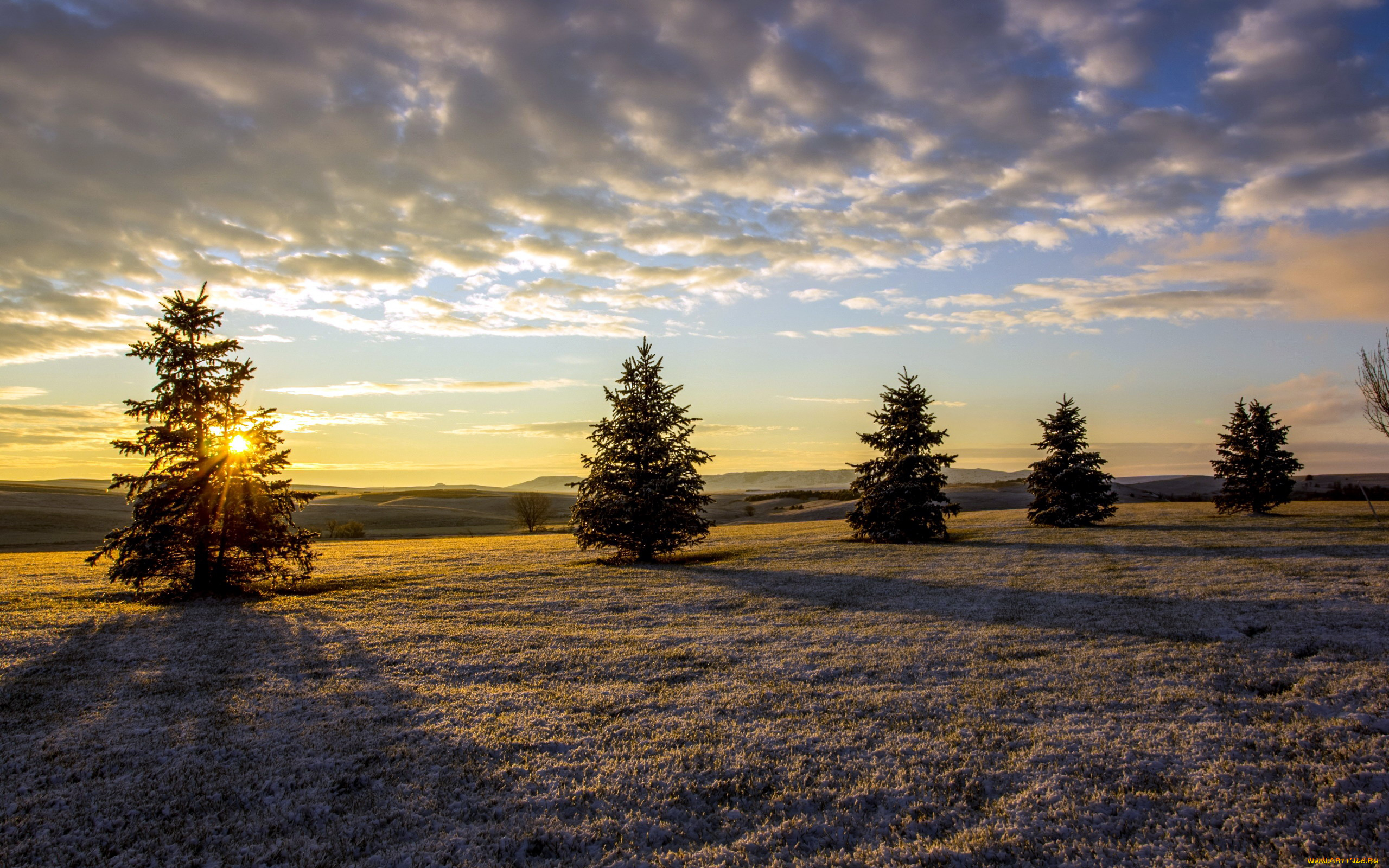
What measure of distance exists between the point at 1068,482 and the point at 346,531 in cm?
5478

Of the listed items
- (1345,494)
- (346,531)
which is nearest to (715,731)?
(346,531)

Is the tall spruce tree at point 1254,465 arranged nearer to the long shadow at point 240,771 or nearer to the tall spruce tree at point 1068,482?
the tall spruce tree at point 1068,482

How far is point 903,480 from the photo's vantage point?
110 feet

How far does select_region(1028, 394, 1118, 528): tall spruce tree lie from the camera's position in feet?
120

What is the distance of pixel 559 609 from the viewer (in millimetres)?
16672

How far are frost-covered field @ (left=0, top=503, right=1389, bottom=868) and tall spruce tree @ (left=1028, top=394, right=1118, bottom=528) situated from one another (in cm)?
2010

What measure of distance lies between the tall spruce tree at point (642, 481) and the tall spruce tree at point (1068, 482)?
70.9 feet

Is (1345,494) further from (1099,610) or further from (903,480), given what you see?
(1099,610)

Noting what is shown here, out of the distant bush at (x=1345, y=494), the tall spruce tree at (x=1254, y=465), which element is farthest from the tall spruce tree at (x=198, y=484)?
the distant bush at (x=1345, y=494)

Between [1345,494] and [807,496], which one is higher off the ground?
[807,496]

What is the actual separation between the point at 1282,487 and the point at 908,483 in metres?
23.2

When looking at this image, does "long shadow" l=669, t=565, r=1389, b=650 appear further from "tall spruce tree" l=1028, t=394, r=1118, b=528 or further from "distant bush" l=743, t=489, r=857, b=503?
"distant bush" l=743, t=489, r=857, b=503

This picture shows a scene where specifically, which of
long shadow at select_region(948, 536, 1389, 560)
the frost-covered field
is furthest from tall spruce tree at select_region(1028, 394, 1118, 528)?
the frost-covered field

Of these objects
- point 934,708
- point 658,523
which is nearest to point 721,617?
point 934,708
